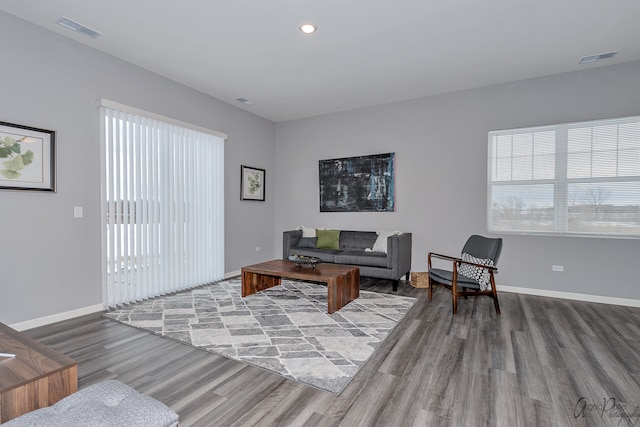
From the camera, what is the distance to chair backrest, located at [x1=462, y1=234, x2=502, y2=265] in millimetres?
3664

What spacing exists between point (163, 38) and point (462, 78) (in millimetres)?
3819

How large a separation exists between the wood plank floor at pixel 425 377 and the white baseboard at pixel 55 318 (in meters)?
0.10

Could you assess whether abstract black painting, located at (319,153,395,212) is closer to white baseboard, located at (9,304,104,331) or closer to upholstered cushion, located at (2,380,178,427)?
white baseboard, located at (9,304,104,331)

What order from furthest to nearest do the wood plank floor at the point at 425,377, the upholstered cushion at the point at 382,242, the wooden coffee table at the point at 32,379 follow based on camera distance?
the upholstered cushion at the point at 382,242
the wood plank floor at the point at 425,377
the wooden coffee table at the point at 32,379

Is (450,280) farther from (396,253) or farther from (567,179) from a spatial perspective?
(567,179)

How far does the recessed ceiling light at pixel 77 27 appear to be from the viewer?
3026mm

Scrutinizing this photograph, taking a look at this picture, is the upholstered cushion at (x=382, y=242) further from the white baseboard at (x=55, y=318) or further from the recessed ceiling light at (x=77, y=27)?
the recessed ceiling light at (x=77, y=27)

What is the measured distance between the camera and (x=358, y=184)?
5.67 metres

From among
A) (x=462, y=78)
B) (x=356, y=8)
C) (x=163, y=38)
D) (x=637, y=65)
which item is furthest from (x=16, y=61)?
(x=637, y=65)

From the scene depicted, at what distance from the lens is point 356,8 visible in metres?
2.82

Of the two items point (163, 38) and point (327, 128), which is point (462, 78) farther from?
point (163, 38)

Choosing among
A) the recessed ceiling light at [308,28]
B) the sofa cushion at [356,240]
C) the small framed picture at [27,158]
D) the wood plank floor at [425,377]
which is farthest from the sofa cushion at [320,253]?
the small framed picture at [27,158]

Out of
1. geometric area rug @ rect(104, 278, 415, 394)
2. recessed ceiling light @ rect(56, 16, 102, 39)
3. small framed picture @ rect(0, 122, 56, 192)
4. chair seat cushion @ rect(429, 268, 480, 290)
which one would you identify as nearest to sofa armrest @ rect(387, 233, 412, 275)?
geometric area rug @ rect(104, 278, 415, 394)

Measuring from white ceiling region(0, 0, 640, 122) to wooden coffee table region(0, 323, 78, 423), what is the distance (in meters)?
2.82
